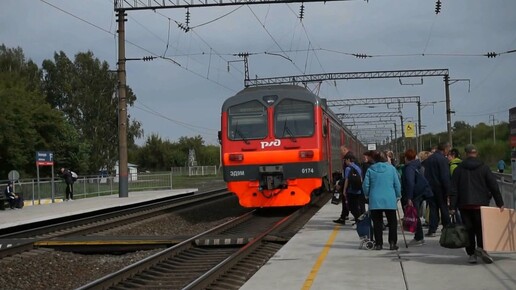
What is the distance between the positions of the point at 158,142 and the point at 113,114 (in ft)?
113

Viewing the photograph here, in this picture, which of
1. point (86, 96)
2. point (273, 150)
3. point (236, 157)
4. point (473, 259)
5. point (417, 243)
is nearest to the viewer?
point (473, 259)

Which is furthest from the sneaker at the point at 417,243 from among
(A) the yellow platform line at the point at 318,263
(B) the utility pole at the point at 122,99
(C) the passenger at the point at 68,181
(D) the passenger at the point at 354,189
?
(C) the passenger at the point at 68,181

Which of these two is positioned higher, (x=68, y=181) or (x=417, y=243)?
(x=68, y=181)

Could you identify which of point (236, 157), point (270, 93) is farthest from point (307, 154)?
point (270, 93)

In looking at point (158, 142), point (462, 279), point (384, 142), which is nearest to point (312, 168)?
point (462, 279)

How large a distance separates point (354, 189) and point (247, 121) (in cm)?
541

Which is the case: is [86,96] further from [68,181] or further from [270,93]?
[270,93]

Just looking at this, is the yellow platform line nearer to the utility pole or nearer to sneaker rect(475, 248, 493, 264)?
sneaker rect(475, 248, 493, 264)

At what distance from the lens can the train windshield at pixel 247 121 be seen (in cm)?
1839

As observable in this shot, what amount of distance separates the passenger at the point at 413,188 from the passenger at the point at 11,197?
1738cm

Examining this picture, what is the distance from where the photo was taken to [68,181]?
97.5 feet

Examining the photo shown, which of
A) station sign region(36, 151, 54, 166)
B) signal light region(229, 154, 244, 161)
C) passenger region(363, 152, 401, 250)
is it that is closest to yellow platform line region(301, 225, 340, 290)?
passenger region(363, 152, 401, 250)

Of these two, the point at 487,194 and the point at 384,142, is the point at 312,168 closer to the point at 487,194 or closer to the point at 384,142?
the point at 487,194

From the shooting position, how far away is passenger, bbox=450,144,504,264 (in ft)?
29.2
